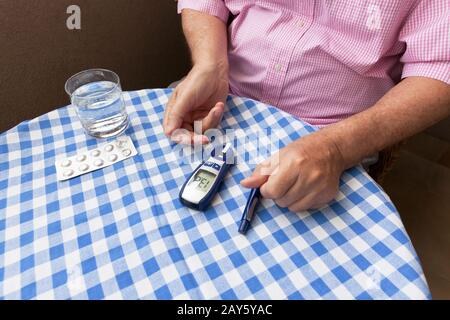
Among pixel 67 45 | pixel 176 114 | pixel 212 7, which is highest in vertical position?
pixel 212 7

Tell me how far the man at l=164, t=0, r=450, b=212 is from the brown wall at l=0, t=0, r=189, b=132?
420 mm

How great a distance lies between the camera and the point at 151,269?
0.49m

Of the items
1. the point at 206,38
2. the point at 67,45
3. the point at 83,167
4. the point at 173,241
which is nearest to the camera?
the point at 173,241

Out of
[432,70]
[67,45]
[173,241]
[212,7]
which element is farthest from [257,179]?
[67,45]

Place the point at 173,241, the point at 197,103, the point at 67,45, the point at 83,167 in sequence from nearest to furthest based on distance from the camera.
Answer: the point at 173,241 → the point at 83,167 → the point at 197,103 → the point at 67,45

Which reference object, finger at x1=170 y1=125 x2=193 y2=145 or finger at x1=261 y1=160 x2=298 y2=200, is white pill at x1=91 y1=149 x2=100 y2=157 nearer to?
finger at x1=170 y1=125 x2=193 y2=145

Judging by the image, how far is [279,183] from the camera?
0.54 metres

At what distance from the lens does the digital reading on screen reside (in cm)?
58

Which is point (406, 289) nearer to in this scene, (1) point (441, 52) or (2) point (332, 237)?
(2) point (332, 237)

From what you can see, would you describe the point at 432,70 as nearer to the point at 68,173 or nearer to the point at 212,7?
the point at 212,7

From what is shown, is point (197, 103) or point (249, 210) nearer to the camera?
point (249, 210)

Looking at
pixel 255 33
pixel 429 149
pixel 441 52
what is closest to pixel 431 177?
pixel 429 149

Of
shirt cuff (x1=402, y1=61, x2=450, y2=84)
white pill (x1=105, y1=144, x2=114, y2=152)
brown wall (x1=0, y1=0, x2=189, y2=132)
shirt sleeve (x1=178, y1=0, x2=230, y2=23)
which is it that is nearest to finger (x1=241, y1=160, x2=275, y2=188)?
white pill (x1=105, y1=144, x2=114, y2=152)
